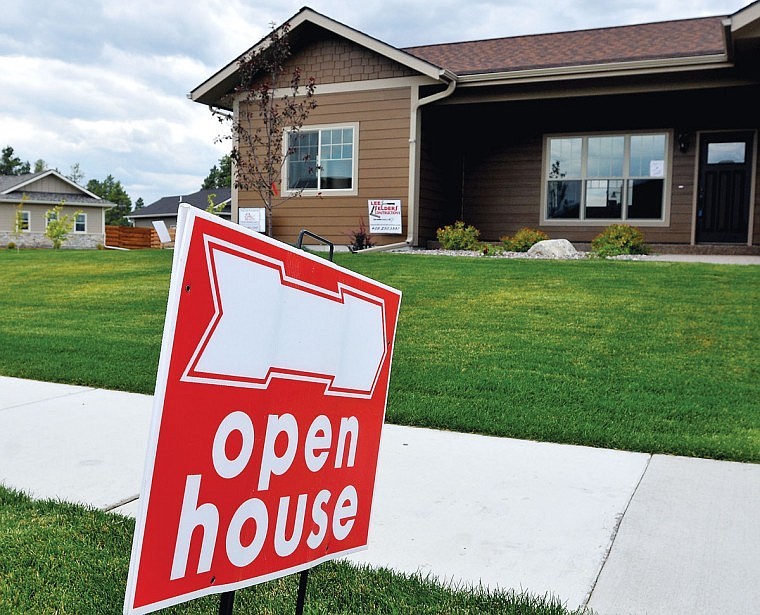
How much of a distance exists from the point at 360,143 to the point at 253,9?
3668mm

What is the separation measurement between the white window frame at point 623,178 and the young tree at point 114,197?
6967cm

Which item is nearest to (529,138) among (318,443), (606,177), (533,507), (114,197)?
(606,177)

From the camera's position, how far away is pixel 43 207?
144 feet

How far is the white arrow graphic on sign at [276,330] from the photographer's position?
1.64 metres

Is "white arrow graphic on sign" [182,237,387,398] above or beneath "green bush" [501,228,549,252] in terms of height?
beneath

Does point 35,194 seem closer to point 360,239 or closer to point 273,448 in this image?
point 360,239

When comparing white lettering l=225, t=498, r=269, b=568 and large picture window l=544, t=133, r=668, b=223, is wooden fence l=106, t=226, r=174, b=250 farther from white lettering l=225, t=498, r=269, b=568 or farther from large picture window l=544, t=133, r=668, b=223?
white lettering l=225, t=498, r=269, b=568

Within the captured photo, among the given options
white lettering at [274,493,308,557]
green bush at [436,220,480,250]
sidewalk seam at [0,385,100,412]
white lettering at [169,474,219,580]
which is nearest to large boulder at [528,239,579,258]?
green bush at [436,220,480,250]

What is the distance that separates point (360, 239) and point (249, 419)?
43.9 ft

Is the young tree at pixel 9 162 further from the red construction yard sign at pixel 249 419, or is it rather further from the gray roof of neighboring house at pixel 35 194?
the red construction yard sign at pixel 249 419

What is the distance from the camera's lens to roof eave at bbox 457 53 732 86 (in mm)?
12961

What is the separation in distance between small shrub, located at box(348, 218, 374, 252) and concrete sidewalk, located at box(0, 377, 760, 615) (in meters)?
10.2

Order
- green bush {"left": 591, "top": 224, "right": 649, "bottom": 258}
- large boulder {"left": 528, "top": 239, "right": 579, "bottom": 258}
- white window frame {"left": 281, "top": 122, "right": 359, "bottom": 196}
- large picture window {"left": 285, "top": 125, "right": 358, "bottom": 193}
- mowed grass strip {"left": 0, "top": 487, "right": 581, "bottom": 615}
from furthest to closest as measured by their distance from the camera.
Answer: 1. large picture window {"left": 285, "top": 125, "right": 358, "bottom": 193}
2. white window frame {"left": 281, "top": 122, "right": 359, "bottom": 196}
3. green bush {"left": 591, "top": 224, "right": 649, "bottom": 258}
4. large boulder {"left": 528, "top": 239, "right": 579, "bottom": 258}
5. mowed grass strip {"left": 0, "top": 487, "right": 581, "bottom": 615}

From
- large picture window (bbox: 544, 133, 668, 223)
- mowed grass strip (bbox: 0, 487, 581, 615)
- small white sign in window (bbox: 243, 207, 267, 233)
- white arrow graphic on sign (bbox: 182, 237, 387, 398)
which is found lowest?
mowed grass strip (bbox: 0, 487, 581, 615)
